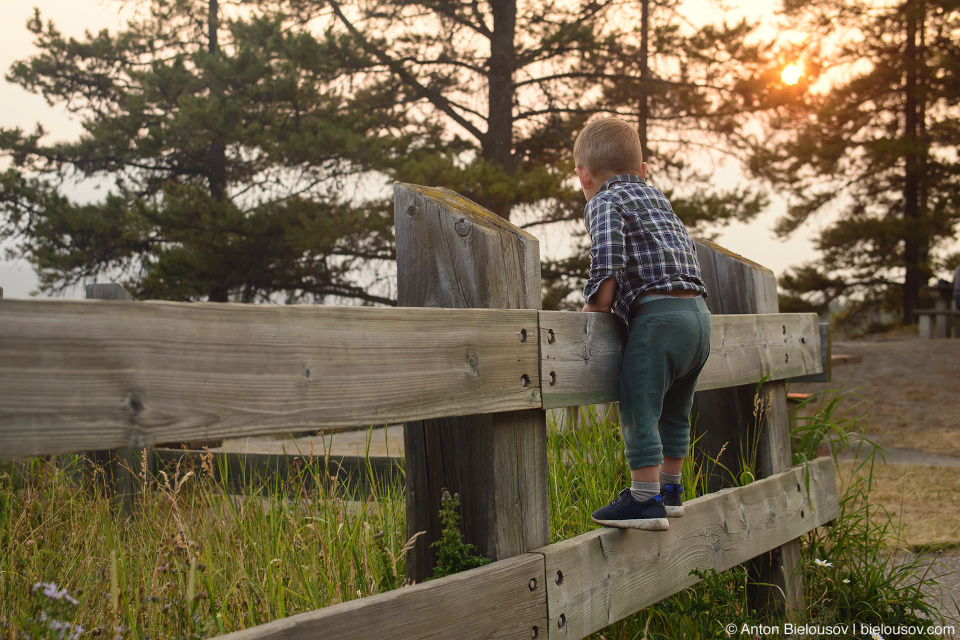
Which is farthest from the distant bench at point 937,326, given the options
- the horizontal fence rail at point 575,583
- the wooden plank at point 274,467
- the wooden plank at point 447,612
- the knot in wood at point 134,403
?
the knot in wood at point 134,403

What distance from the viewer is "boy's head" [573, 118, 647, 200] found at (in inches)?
104

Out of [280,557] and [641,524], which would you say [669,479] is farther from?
[280,557]

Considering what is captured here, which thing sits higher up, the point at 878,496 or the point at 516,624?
the point at 516,624

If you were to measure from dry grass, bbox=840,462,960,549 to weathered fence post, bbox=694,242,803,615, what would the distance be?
39.6 inches

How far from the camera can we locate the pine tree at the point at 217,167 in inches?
579

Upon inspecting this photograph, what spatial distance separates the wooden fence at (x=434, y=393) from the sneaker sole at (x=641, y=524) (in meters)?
0.03

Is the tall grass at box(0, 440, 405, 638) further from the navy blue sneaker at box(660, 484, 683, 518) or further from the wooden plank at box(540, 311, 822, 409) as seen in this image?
the navy blue sneaker at box(660, 484, 683, 518)

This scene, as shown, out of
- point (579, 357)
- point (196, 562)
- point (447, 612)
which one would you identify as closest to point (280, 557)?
point (196, 562)

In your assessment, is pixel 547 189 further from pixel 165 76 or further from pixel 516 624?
pixel 516 624

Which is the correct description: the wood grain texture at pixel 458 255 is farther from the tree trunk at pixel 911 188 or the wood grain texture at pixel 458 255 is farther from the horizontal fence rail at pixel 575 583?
the tree trunk at pixel 911 188

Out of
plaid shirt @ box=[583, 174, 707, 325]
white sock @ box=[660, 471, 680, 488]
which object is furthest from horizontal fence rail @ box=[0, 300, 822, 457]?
white sock @ box=[660, 471, 680, 488]

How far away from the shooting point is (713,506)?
2887mm

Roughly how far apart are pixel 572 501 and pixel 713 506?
0.65m

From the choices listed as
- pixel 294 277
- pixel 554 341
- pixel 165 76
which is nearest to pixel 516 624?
pixel 554 341
